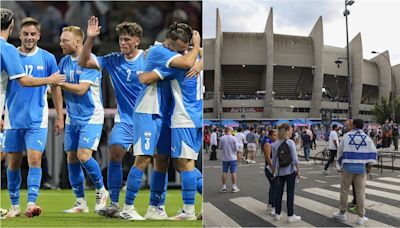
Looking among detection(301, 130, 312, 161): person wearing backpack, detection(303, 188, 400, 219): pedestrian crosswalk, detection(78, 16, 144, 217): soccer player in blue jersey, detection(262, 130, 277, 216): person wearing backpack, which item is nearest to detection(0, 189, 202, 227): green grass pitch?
detection(78, 16, 144, 217): soccer player in blue jersey

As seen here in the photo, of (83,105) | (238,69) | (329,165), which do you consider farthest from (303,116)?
(83,105)

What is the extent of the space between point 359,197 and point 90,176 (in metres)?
1.69

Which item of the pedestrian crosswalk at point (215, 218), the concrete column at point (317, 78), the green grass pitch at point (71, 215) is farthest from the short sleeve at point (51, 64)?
the concrete column at point (317, 78)

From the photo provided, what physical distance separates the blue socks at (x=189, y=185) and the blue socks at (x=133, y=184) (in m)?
0.25

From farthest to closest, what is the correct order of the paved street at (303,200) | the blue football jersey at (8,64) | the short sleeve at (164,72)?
the paved street at (303,200) → the blue football jersey at (8,64) → the short sleeve at (164,72)

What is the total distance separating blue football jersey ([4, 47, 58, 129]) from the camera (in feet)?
7.36

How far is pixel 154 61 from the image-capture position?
2.14 meters

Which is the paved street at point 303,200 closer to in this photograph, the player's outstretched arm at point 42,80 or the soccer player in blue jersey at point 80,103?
the soccer player in blue jersey at point 80,103

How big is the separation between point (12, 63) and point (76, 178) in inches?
29.8


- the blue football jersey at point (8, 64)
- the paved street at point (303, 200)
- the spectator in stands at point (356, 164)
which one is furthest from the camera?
the spectator in stands at point (356, 164)

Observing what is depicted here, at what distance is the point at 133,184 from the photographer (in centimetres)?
227

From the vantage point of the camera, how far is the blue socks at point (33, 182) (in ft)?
7.70

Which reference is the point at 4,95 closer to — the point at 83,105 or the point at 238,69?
the point at 83,105

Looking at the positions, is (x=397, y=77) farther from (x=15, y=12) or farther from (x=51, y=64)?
(x=15, y=12)
